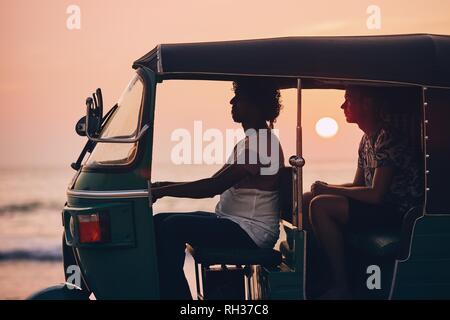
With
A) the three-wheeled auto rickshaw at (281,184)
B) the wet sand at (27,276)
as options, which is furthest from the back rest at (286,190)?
the wet sand at (27,276)

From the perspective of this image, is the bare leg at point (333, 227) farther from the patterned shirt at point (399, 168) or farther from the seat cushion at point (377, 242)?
the patterned shirt at point (399, 168)

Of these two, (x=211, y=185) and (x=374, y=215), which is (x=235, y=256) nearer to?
(x=211, y=185)

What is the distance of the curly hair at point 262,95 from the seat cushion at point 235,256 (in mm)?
831

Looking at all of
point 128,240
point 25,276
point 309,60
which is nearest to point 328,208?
point 309,60

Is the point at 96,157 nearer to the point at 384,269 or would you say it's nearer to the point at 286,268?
the point at 286,268

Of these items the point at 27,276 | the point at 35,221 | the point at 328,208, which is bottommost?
the point at 27,276

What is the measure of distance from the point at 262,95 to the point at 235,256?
1.05 m

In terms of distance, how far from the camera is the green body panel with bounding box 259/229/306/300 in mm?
5461

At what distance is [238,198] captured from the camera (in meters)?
5.56

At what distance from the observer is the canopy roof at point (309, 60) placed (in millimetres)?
5414

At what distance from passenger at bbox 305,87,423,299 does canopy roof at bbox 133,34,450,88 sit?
0.54m

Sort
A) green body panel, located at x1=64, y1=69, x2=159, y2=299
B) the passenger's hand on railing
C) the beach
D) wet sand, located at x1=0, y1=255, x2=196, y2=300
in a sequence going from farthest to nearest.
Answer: the beach → wet sand, located at x1=0, y1=255, x2=196, y2=300 → the passenger's hand on railing → green body panel, located at x1=64, y1=69, x2=159, y2=299

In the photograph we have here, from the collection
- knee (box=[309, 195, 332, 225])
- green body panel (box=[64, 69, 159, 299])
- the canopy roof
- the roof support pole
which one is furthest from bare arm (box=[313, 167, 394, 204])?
green body panel (box=[64, 69, 159, 299])

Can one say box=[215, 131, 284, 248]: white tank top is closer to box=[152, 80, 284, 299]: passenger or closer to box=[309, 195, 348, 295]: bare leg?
box=[152, 80, 284, 299]: passenger
